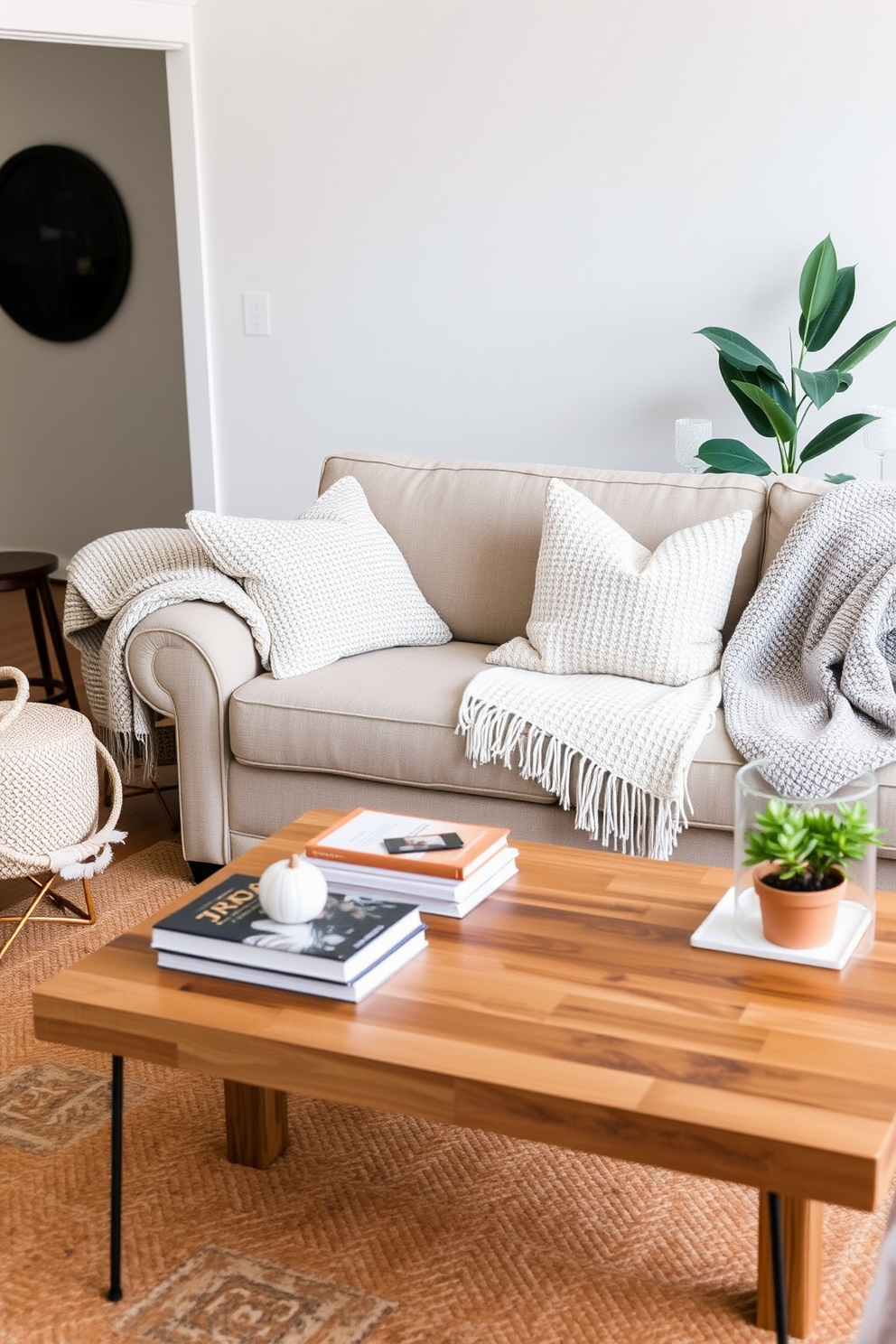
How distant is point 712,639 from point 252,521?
964 millimetres

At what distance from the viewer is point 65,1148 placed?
1.86 metres

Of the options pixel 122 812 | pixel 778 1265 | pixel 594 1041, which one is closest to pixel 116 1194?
pixel 594 1041

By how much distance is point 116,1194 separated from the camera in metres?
1.56

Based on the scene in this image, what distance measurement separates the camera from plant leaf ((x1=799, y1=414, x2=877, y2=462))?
11.4 feet

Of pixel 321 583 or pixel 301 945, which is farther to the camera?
pixel 321 583

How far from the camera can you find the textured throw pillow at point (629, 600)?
8.43 ft

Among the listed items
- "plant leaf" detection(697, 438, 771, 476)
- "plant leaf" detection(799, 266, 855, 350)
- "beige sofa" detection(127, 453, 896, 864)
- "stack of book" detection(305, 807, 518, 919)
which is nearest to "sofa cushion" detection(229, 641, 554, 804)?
"beige sofa" detection(127, 453, 896, 864)

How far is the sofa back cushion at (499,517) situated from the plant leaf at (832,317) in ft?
2.80

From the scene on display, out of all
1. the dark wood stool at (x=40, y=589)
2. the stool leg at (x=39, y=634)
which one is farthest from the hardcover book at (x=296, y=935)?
the stool leg at (x=39, y=634)

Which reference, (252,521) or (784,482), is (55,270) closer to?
(252,521)

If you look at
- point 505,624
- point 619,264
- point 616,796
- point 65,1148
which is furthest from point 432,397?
point 65,1148

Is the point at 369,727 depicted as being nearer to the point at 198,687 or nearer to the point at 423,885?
the point at 198,687

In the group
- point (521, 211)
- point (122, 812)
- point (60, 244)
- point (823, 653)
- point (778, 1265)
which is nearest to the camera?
point (778, 1265)

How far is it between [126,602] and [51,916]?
0.64 m
